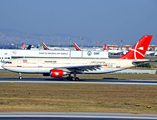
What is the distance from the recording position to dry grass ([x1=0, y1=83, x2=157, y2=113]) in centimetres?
2086

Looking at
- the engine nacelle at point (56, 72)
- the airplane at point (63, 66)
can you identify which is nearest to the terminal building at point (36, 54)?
the airplane at point (63, 66)

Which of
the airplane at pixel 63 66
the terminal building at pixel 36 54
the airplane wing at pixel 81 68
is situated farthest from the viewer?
the terminal building at pixel 36 54

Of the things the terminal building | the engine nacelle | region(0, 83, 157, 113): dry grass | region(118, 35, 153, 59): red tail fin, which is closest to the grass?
region(0, 83, 157, 113): dry grass

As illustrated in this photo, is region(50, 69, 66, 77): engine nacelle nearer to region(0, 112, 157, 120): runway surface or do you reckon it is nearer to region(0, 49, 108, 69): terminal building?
region(0, 112, 157, 120): runway surface

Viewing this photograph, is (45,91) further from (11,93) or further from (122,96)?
(122,96)

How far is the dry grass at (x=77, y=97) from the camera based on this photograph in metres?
20.9

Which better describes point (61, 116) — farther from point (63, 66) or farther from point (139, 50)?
point (139, 50)

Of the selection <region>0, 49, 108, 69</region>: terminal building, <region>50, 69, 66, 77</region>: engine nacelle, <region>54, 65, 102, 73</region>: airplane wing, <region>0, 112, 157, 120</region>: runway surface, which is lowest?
<region>0, 112, 157, 120</region>: runway surface

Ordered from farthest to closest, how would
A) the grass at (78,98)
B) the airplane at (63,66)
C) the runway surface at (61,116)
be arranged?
the airplane at (63,66)
the grass at (78,98)
the runway surface at (61,116)

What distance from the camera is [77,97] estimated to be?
26.8 metres

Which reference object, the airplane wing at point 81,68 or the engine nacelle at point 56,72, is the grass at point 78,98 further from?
the airplane wing at point 81,68

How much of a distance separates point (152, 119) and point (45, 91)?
16408mm

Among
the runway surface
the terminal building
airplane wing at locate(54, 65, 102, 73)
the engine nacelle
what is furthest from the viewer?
the terminal building

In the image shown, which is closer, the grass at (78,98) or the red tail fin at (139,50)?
the grass at (78,98)
